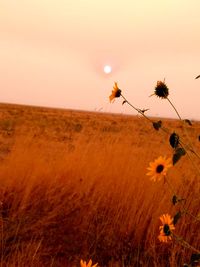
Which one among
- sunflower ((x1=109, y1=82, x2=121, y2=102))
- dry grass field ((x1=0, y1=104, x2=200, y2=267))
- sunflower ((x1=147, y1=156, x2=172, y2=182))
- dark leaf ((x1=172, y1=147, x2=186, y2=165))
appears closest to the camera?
dark leaf ((x1=172, y1=147, x2=186, y2=165))

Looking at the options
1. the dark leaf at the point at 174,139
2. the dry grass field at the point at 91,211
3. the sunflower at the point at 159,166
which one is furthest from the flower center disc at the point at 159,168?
the dry grass field at the point at 91,211

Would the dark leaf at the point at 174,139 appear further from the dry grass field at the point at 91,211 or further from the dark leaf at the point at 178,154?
the dry grass field at the point at 91,211

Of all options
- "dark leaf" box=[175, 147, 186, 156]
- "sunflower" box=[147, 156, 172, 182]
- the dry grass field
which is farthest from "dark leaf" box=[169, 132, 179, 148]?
the dry grass field

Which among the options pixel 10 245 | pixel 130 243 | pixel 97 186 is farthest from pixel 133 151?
pixel 10 245

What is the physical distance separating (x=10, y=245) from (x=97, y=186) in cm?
83

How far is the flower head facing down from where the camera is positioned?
1.88 metres

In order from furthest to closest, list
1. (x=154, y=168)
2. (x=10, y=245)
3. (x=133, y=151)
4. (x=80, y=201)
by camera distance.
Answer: (x=133, y=151) < (x=80, y=201) < (x=10, y=245) < (x=154, y=168)

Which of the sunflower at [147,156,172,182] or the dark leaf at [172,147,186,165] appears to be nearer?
the dark leaf at [172,147,186,165]

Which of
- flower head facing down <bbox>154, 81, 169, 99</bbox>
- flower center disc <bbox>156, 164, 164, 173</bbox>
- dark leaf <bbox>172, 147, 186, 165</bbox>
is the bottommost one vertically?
dark leaf <bbox>172, 147, 186, 165</bbox>

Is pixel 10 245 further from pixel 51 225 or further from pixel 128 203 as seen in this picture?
pixel 128 203

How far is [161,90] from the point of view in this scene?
188 centimetres

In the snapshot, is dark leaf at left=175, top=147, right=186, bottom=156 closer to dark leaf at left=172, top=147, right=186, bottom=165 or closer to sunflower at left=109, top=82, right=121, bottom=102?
dark leaf at left=172, top=147, right=186, bottom=165

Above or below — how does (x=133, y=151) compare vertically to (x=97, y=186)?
above

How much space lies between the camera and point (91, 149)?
13.6ft
